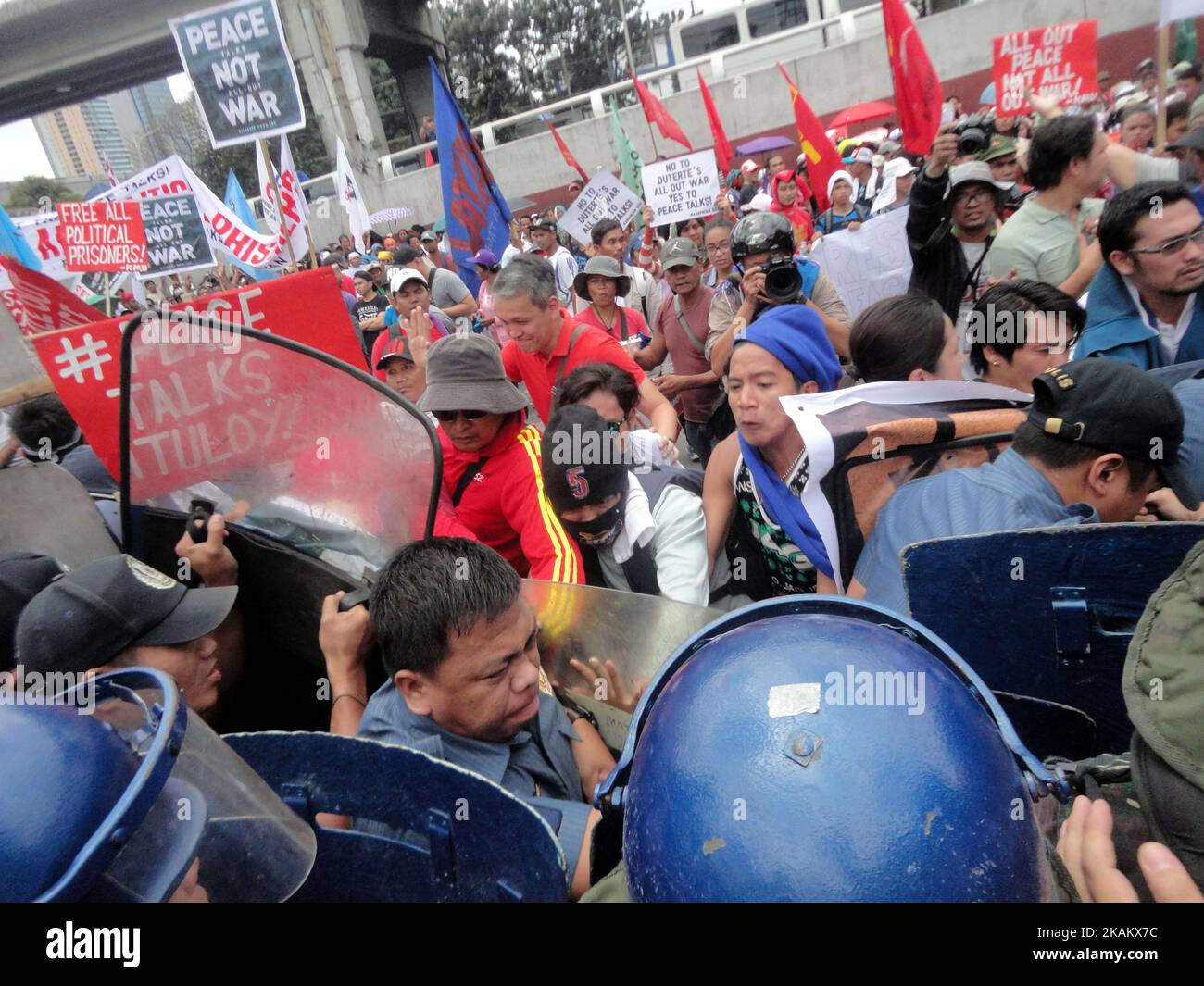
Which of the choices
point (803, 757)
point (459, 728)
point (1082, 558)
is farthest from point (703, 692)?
point (1082, 558)

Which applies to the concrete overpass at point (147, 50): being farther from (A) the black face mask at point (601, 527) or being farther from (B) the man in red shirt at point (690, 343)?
(A) the black face mask at point (601, 527)

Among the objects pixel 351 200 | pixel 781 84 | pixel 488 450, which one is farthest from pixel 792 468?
pixel 781 84

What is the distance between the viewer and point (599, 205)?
6637mm

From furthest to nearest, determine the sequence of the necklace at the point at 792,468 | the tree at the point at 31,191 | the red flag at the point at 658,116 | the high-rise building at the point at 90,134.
Result: the high-rise building at the point at 90,134 < the tree at the point at 31,191 < the red flag at the point at 658,116 < the necklace at the point at 792,468

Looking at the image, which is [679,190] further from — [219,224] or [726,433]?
[219,224]

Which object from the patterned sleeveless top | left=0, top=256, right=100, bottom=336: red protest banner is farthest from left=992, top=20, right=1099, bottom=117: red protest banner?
left=0, top=256, right=100, bottom=336: red protest banner

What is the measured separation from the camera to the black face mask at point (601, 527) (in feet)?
7.16

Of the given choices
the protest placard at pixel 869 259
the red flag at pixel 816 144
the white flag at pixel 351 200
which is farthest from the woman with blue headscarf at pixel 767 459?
the white flag at pixel 351 200

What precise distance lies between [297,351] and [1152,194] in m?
2.49

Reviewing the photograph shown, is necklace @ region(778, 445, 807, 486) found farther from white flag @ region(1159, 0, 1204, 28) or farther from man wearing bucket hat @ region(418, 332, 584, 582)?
white flag @ region(1159, 0, 1204, 28)

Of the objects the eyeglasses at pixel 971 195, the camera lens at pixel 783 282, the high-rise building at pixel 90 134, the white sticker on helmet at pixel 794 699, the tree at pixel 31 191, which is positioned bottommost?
the white sticker on helmet at pixel 794 699

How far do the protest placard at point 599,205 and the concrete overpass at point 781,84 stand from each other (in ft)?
44.1

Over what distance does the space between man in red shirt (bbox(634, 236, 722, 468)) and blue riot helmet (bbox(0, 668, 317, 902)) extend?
138 inches

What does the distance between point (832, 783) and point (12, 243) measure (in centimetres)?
1005
